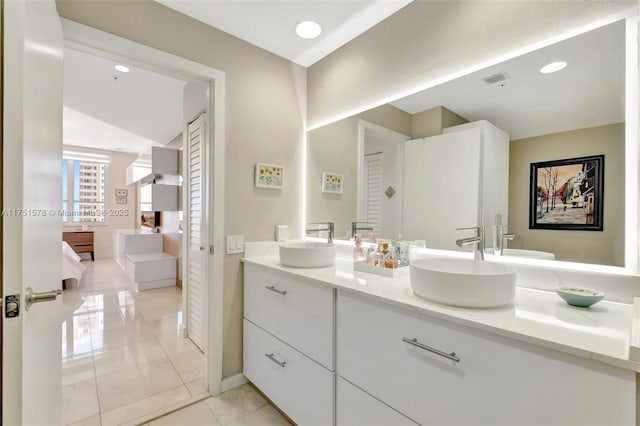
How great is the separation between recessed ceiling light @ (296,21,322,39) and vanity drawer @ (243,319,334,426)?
1930 mm

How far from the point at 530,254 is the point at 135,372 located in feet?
8.55

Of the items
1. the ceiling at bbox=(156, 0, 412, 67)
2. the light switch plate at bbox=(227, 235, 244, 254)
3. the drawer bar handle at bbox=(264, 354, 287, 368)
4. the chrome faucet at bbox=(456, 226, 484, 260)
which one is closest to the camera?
the chrome faucet at bbox=(456, 226, 484, 260)

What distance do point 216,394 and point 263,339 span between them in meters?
0.52

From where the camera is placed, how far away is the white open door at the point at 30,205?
2.52 feet

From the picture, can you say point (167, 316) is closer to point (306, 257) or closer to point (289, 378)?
point (289, 378)

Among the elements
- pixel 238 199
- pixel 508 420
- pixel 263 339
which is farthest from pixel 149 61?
pixel 508 420

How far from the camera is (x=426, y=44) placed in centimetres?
157

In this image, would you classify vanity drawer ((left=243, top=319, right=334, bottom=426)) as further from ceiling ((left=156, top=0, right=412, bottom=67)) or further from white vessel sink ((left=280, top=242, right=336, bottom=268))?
ceiling ((left=156, top=0, right=412, bottom=67))

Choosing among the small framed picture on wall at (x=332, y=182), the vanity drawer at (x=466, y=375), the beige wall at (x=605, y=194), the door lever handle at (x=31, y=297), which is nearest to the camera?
the vanity drawer at (x=466, y=375)

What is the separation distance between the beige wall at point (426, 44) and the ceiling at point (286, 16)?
0.28 feet

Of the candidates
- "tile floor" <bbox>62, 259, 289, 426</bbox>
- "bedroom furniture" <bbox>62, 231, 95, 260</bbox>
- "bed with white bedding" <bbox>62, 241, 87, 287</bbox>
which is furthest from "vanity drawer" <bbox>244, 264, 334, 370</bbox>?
"bedroom furniture" <bbox>62, 231, 95, 260</bbox>

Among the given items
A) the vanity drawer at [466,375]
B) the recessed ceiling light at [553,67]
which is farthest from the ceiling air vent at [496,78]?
the vanity drawer at [466,375]

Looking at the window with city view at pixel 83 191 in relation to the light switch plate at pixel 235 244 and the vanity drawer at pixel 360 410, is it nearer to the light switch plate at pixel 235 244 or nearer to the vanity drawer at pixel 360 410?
the light switch plate at pixel 235 244

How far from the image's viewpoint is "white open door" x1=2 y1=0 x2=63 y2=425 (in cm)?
77
